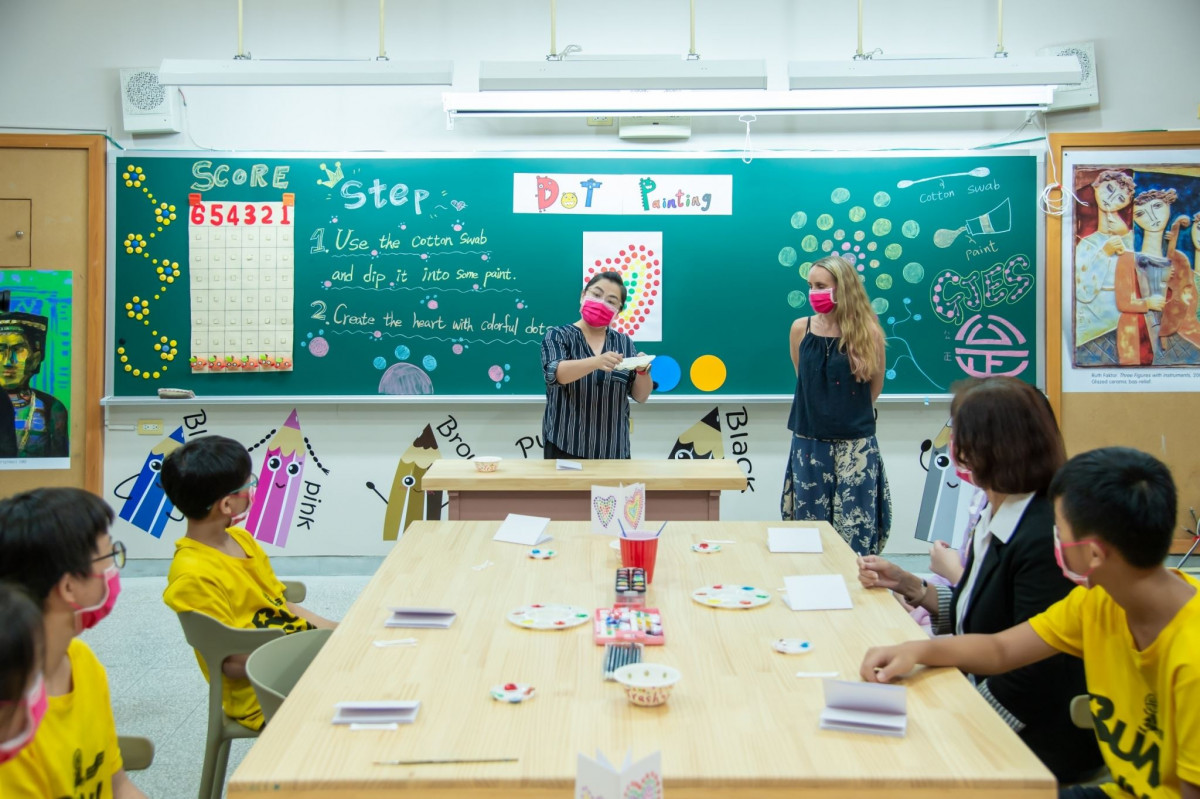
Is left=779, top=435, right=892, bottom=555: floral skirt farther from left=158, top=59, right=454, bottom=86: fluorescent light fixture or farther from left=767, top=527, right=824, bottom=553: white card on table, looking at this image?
left=158, top=59, right=454, bottom=86: fluorescent light fixture

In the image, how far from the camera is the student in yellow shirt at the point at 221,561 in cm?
199

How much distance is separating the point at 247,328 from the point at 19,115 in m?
1.55

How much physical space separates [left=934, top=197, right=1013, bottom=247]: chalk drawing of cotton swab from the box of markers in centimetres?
338

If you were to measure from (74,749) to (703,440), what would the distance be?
353 cm

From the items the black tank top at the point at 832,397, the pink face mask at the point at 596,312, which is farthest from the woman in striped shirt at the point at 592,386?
the black tank top at the point at 832,397

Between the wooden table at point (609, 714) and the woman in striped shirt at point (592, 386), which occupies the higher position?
the woman in striped shirt at point (592, 386)

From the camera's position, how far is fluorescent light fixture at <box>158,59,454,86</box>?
3.46 m

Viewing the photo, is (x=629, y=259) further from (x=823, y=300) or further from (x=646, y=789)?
(x=646, y=789)

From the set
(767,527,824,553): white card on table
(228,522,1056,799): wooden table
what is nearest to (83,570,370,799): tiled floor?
(228,522,1056,799): wooden table

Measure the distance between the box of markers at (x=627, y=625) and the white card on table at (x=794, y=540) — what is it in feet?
2.02

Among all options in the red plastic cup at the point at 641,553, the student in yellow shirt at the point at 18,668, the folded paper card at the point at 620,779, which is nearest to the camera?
the student in yellow shirt at the point at 18,668

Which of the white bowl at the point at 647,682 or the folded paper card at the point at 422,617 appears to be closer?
the white bowl at the point at 647,682

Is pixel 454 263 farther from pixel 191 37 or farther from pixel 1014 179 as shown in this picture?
pixel 1014 179

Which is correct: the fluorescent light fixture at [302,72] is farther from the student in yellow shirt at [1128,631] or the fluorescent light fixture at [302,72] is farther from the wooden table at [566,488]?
the student in yellow shirt at [1128,631]
